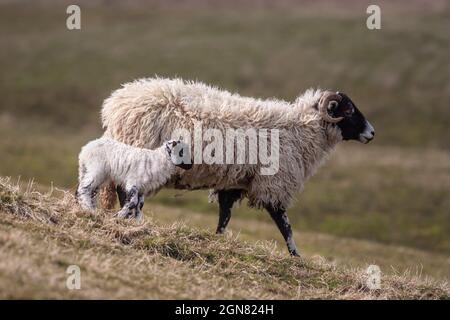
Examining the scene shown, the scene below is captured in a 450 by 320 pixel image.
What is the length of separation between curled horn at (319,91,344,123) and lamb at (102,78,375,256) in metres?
0.04

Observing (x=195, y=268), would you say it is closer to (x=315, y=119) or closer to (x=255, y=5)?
(x=315, y=119)

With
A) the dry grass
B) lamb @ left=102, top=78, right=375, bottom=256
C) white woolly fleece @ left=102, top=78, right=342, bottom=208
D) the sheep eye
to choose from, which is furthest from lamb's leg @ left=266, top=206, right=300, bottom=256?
the sheep eye

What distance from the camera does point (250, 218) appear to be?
32.1 m

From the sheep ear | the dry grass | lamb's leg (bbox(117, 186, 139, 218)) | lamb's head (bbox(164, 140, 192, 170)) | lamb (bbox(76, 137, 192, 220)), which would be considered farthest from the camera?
the sheep ear

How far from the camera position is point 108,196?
14.5 meters

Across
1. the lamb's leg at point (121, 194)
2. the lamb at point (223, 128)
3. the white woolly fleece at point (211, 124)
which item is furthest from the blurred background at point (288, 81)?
the lamb's leg at point (121, 194)

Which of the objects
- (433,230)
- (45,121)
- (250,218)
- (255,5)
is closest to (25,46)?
(45,121)

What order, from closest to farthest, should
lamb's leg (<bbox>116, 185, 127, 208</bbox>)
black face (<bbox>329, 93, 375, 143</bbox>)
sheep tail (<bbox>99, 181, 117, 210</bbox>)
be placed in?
lamb's leg (<bbox>116, 185, 127, 208</bbox>) → sheep tail (<bbox>99, 181, 117, 210</bbox>) → black face (<bbox>329, 93, 375, 143</bbox>)

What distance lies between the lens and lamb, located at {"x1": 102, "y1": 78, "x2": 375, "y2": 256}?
14.5 meters

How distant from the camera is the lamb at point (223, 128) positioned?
1455cm

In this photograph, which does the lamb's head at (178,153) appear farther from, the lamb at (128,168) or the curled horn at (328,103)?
the curled horn at (328,103)

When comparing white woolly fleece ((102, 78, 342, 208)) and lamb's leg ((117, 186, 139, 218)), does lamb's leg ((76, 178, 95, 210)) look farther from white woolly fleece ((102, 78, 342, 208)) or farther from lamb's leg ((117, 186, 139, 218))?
white woolly fleece ((102, 78, 342, 208))

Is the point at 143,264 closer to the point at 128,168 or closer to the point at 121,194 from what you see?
the point at 128,168

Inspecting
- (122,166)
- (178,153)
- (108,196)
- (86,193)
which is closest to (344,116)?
(178,153)
